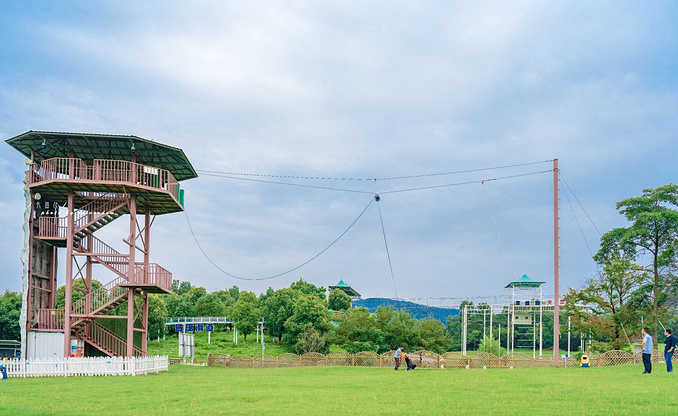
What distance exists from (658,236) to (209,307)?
7087 centimetres

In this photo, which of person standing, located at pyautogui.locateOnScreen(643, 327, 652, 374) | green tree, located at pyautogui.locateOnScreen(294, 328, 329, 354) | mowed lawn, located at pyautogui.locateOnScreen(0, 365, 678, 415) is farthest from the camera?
Result: green tree, located at pyautogui.locateOnScreen(294, 328, 329, 354)

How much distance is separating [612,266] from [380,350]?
22.4 metres

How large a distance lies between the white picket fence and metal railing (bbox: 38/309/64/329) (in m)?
4.66

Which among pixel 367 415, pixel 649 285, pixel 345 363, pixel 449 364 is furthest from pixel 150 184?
pixel 649 285

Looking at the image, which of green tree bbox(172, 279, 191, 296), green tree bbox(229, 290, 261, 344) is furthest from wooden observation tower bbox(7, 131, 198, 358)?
green tree bbox(172, 279, 191, 296)

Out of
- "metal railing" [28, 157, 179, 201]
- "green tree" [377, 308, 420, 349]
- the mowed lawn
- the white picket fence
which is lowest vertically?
"green tree" [377, 308, 420, 349]

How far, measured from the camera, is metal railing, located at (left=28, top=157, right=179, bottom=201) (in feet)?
114

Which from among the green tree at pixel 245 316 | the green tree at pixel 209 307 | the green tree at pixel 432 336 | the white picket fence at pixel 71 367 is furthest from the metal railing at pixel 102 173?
the green tree at pixel 209 307

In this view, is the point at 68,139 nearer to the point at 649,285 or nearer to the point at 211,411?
the point at 211,411

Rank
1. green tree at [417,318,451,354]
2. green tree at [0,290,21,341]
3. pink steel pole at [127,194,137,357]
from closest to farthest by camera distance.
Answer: pink steel pole at [127,194,137,357] < green tree at [417,318,451,354] < green tree at [0,290,21,341]

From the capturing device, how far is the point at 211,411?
1565 centimetres

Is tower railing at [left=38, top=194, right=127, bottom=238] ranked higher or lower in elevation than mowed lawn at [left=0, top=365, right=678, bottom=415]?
higher

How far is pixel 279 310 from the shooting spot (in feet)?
243

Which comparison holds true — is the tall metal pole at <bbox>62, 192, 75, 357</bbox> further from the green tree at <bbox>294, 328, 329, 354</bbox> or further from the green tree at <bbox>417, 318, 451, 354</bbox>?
the green tree at <bbox>417, 318, 451, 354</bbox>
